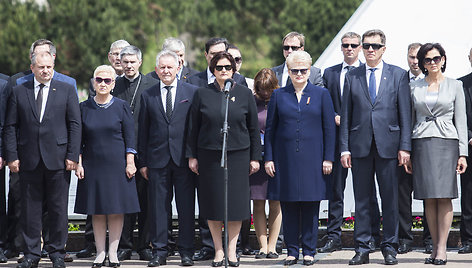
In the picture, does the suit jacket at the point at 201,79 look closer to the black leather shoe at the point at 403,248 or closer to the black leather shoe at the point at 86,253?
the black leather shoe at the point at 86,253

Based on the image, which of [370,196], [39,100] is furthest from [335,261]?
[39,100]

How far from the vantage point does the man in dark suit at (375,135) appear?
8.80 meters

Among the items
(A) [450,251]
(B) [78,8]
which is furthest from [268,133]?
(B) [78,8]

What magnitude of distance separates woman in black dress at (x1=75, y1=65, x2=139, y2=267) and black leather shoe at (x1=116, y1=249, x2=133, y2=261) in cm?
39

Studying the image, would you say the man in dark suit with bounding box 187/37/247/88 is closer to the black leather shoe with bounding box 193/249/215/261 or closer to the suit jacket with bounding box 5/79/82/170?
the suit jacket with bounding box 5/79/82/170

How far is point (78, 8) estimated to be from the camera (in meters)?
41.0

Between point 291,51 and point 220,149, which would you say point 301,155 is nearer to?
point 220,149

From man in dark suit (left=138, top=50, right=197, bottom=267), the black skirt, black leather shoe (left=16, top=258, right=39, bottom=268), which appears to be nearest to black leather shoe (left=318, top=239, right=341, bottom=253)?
the black skirt

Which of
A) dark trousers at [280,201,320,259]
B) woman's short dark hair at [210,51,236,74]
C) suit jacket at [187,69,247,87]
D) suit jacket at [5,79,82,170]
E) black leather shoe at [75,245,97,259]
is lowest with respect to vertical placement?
black leather shoe at [75,245,97,259]

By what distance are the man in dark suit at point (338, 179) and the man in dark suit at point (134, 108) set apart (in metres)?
1.84

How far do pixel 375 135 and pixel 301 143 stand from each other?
2.33ft

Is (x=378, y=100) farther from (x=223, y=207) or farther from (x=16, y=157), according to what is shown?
(x=16, y=157)

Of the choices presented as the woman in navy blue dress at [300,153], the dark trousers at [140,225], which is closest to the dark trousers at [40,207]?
the dark trousers at [140,225]

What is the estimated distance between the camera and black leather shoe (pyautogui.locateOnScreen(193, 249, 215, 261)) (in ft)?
30.7
